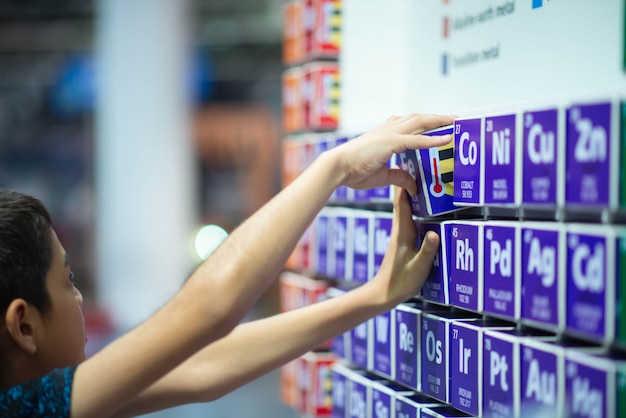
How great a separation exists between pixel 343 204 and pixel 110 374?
57.7 inches

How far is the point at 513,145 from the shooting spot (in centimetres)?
221

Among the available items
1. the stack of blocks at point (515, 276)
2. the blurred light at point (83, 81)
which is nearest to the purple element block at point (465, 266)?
the stack of blocks at point (515, 276)

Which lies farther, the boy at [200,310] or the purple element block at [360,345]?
the purple element block at [360,345]

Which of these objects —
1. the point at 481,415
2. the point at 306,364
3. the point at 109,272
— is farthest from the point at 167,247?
the point at 481,415

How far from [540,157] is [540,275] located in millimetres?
244

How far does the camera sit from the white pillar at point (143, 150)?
12203 mm

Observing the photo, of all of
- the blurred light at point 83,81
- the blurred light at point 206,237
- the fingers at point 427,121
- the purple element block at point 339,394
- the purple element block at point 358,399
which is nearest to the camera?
the fingers at point 427,121

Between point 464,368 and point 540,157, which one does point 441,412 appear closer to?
point 464,368

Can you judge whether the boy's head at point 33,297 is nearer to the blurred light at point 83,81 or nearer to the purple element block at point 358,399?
the purple element block at point 358,399

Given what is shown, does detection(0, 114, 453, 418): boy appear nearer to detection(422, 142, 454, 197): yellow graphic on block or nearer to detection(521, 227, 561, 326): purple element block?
detection(422, 142, 454, 197): yellow graphic on block

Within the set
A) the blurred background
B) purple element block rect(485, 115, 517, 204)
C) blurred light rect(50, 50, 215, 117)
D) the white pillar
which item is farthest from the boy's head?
blurred light rect(50, 50, 215, 117)

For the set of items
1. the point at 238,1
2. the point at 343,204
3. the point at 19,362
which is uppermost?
the point at 238,1

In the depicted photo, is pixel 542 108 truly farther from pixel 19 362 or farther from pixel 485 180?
pixel 19 362

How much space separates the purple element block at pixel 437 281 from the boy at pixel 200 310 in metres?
0.03
